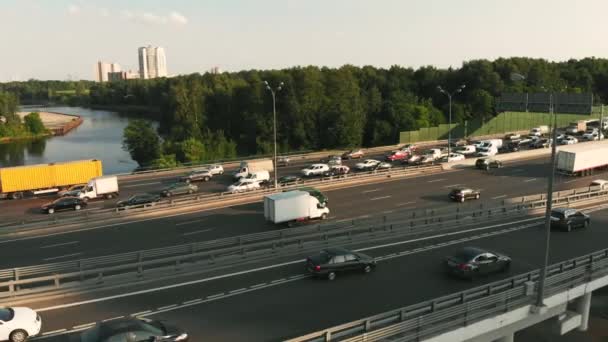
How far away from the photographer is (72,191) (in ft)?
122

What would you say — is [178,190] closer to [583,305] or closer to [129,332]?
[129,332]

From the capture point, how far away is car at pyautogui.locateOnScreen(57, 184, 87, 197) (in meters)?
36.9

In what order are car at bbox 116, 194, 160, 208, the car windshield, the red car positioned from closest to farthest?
the car windshield, car at bbox 116, 194, 160, 208, the red car

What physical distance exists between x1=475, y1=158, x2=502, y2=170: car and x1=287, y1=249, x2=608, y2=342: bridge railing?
102 feet

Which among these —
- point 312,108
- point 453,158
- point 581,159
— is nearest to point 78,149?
point 312,108

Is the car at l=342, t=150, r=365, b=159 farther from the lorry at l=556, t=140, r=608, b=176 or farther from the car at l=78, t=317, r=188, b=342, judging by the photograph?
the car at l=78, t=317, r=188, b=342

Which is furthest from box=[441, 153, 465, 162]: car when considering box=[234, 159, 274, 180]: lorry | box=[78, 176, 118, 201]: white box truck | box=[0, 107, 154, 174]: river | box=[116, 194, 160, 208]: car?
box=[0, 107, 154, 174]: river

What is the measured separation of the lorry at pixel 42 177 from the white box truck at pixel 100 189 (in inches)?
160

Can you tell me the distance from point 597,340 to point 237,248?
18.9m

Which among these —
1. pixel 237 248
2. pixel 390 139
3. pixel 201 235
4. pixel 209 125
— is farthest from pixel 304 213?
pixel 209 125

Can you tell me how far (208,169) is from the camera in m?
47.6

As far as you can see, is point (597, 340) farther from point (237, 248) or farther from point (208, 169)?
point (208, 169)

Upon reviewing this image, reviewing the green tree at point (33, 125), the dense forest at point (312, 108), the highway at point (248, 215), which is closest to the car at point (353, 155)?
the highway at point (248, 215)

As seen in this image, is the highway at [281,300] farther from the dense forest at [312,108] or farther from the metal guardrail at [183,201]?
the dense forest at [312,108]
